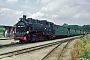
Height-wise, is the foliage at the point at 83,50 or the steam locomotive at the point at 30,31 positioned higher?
the steam locomotive at the point at 30,31

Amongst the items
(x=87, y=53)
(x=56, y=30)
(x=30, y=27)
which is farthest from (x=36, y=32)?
(x=87, y=53)

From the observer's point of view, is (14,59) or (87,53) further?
(14,59)

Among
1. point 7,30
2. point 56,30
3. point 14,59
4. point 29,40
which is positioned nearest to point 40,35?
point 29,40

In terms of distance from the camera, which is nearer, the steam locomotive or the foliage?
the foliage

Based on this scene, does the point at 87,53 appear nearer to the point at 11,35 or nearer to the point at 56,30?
the point at 56,30

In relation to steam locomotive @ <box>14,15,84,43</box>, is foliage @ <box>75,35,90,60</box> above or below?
below

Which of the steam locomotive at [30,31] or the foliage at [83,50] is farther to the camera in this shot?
the steam locomotive at [30,31]

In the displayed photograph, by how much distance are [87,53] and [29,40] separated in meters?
15.4

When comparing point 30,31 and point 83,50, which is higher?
point 30,31

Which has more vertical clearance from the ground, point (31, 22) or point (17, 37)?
point (31, 22)

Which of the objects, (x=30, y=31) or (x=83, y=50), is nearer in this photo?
(x=83, y=50)

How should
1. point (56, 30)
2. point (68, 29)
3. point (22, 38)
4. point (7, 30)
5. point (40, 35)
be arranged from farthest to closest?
point (68, 29)
point (7, 30)
point (56, 30)
point (40, 35)
point (22, 38)

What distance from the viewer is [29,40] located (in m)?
25.6

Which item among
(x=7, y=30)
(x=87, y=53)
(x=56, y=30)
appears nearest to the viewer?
(x=87, y=53)
